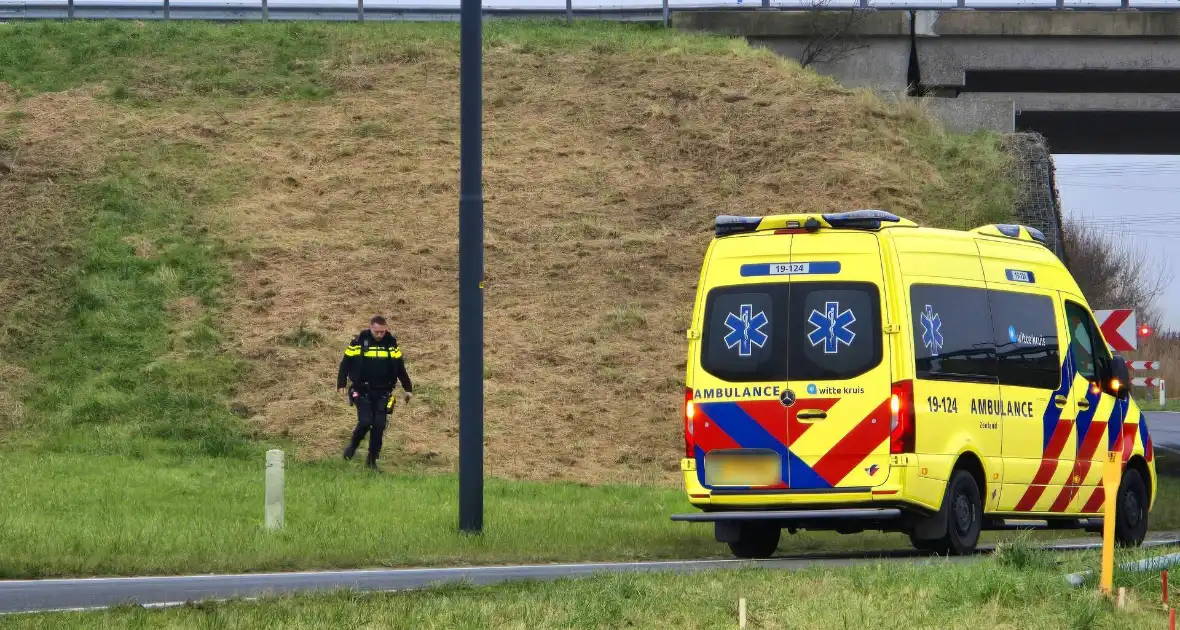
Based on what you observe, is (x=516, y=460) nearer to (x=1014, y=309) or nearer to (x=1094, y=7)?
(x=1014, y=309)

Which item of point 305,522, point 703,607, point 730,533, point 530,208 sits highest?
point 530,208

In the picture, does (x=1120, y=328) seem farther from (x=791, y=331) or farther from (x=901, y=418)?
(x=901, y=418)

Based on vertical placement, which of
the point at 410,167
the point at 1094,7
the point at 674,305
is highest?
the point at 1094,7

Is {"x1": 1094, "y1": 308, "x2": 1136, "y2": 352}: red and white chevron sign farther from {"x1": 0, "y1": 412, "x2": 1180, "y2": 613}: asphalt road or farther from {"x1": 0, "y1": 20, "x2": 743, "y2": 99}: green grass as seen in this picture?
{"x1": 0, "y1": 20, "x2": 743, "y2": 99}: green grass

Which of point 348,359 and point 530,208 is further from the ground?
point 530,208

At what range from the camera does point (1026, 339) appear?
1429cm

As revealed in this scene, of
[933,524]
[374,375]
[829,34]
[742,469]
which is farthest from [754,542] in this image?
[829,34]

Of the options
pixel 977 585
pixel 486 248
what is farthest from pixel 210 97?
pixel 977 585

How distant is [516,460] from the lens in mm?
22891

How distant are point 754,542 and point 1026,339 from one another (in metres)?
2.80

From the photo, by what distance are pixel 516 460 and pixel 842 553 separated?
8.89 metres

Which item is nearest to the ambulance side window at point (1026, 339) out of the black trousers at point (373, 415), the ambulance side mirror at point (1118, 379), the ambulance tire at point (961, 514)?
the ambulance side mirror at point (1118, 379)

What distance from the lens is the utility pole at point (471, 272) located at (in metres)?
14.6

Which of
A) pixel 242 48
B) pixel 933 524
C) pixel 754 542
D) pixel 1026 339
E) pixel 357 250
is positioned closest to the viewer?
pixel 933 524
